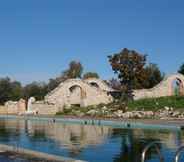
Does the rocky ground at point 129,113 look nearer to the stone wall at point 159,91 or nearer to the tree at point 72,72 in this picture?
the stone wall at point 159,91

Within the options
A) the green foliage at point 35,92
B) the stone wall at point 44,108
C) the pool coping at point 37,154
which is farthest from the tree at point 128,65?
the pool coping at point 37,154

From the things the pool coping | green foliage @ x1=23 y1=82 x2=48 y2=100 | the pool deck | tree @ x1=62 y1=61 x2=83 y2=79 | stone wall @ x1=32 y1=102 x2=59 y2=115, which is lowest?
the pool coping

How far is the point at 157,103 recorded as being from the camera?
3647cm

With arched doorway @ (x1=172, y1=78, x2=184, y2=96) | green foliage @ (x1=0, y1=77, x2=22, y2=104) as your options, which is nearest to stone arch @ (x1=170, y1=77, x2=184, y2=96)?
arched doorway @ (x1=172, y1=78, x2=184, y2=96)

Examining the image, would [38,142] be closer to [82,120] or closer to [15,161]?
[15,161]

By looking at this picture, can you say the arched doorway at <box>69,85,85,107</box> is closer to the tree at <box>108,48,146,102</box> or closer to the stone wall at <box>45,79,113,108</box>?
the stone wall at <box>45,79,113,108</box>

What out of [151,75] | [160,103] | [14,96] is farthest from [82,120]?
[14,96]

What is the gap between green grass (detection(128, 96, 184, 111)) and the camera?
35272mm

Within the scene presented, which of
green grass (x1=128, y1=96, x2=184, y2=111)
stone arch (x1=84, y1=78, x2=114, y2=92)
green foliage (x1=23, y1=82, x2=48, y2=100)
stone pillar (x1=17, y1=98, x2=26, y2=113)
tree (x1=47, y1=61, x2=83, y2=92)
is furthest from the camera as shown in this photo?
tree (x1=47, y1=61, x2=83, y2=92)

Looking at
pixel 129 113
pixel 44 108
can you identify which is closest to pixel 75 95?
pixel 44 108

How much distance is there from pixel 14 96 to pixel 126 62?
21.4 metres

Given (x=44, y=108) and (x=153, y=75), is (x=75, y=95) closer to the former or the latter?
(x=44, y=108)

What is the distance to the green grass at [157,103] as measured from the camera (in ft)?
116

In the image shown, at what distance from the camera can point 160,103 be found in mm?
36531
